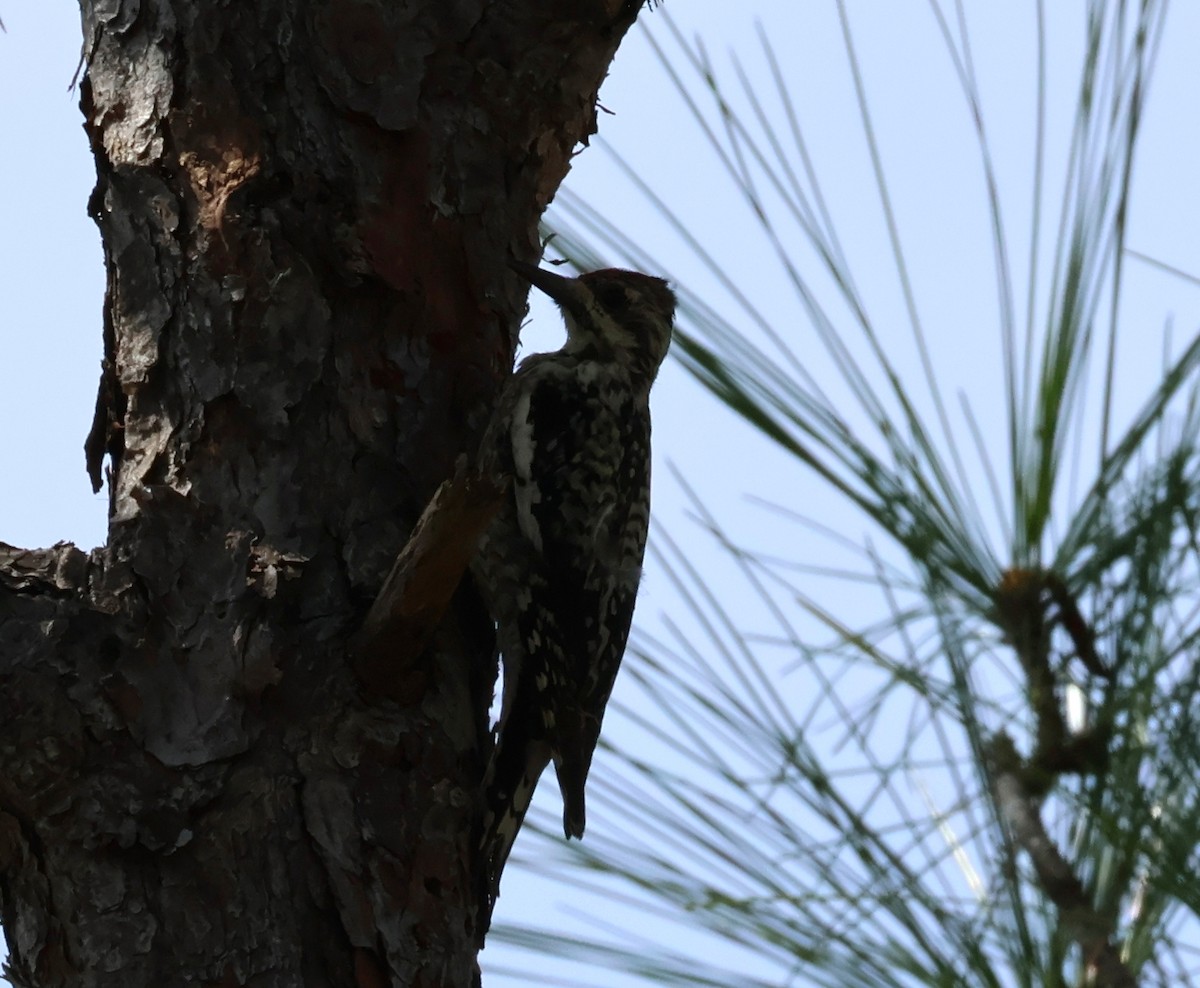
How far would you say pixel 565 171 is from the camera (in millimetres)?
3072

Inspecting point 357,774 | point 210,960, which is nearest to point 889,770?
point 357,774

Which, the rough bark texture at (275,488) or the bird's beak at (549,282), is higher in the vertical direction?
the bird's beak at (549,282)

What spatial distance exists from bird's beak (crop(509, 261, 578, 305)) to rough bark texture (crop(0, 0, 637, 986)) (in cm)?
3

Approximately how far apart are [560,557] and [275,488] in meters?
0.77

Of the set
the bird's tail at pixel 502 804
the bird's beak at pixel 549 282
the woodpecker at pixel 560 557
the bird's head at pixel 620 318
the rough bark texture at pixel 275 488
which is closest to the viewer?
the rough bark texture at pixel 275 488

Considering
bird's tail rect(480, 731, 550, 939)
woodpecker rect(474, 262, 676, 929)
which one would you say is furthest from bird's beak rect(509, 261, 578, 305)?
bird's tail rect(480, 731, 550, 939)


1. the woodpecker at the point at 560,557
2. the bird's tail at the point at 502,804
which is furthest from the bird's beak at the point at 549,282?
the bird's tail at the point at 502,804

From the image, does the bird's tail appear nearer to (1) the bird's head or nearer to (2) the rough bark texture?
(2) the rough bark texture

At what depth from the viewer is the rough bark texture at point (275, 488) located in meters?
2.03

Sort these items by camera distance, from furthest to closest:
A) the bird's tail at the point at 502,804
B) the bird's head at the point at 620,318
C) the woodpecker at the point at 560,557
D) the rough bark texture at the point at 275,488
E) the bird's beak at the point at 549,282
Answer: the bird's head at the point at 620,318 → the bird's beak at the point at 549,282 → the woodpecker at the point at 560,557 → the bird's tail at the point at 502,804 → the rough bark texture at the point at 275,488

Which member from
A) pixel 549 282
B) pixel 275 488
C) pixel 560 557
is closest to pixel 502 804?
pixel 275 488

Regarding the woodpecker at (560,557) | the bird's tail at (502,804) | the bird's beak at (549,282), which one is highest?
the bird's beak at (549,282)

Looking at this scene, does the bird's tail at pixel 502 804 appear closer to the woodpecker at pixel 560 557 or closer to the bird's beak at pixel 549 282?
the woodpecker at pixel 560 557

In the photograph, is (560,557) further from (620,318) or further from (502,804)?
(620,318)
